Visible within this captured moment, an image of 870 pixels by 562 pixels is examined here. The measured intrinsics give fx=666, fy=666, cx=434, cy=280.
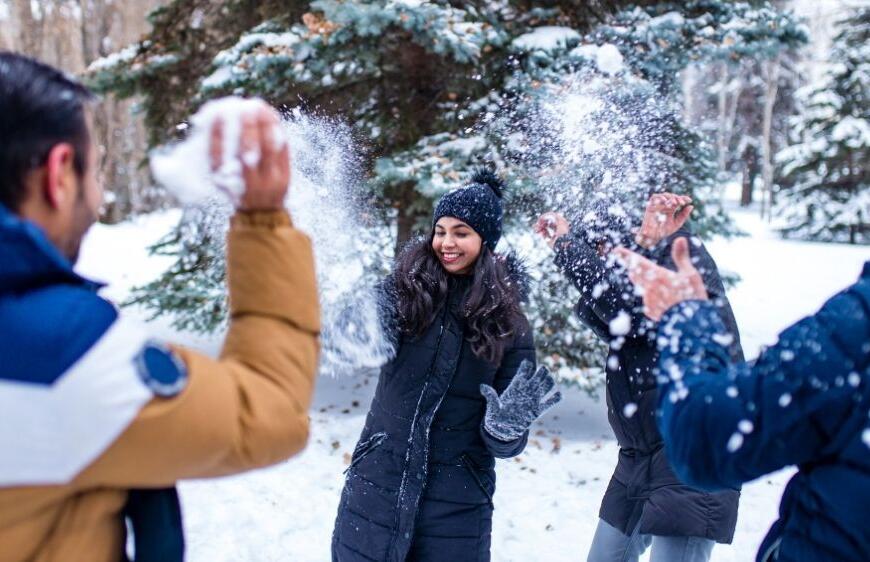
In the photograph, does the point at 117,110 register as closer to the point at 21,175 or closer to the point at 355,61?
the point at 355,61

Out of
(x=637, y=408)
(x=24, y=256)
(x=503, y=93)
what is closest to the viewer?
(x=24, y=256)

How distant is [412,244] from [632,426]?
1.24 meters

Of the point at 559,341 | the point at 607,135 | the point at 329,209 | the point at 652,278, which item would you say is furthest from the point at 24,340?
the point at 559,341

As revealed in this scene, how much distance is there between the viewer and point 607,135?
4887 mm

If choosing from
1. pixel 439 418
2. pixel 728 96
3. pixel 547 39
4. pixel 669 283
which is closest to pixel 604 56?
pixel 547 39

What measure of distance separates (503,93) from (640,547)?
12.7 feet

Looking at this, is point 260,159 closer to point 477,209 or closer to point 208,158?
point 208,158

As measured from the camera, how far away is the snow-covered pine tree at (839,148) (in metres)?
18.2

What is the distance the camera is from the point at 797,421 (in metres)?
1.22

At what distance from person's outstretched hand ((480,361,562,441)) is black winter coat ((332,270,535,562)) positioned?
0.17 ft

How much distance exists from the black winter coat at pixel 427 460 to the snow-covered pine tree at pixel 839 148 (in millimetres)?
19201

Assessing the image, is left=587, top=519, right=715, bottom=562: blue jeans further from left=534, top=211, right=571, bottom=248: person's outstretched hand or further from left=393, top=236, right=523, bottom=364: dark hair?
left=534, top=211, right=571, bottom=248: person's outstretched hand

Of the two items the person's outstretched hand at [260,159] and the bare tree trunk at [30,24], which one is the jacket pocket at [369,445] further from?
the bare tree trunk at [30,24]

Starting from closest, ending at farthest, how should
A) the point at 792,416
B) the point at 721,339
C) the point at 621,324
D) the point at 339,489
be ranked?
the point at 792,416 → the point at 721,339 → the point at 621,324 → the point at 339,489
